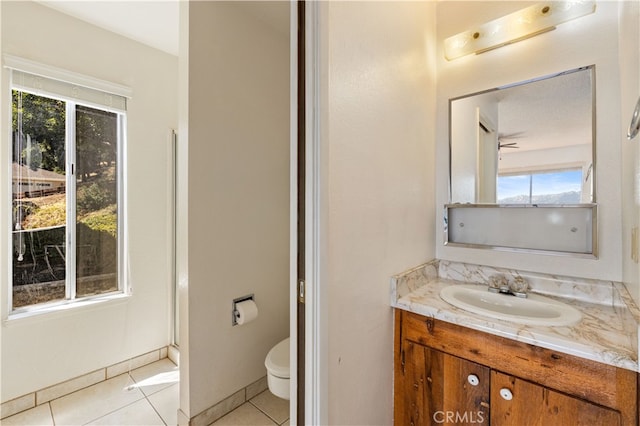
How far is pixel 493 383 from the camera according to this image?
1.04m

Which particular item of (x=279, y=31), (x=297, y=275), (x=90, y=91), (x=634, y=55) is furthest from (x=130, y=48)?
(x=634, y=55)

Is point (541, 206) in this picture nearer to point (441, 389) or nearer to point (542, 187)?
point (542, 187)

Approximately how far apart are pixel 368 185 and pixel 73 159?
6.54ft

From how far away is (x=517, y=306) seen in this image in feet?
4.24

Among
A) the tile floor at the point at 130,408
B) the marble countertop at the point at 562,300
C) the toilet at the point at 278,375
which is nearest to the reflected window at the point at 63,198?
the tile floor at the point at 130,408

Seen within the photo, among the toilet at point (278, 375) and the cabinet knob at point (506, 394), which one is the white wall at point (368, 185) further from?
the toilet at point (278, 375)

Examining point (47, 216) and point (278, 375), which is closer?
point (278, 375)

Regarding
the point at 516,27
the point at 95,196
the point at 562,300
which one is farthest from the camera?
the point at 95,196

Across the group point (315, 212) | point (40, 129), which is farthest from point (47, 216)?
point (315, 212)

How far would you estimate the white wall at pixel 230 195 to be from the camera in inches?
59.2

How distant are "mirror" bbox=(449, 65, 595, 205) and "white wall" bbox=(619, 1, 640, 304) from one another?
139mm

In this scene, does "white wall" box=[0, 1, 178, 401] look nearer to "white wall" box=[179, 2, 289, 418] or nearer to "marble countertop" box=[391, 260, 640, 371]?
"white wall" box=[179, 2, 289, 418]

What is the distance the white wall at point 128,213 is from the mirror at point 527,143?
2121 millimetres

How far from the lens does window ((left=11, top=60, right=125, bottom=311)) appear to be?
1676 mm
